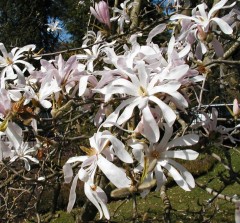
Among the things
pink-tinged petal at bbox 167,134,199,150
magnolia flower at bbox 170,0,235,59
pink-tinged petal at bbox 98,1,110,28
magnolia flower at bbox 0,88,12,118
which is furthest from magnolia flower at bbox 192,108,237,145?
pink-tinged petal at bbox 98,1,110,28

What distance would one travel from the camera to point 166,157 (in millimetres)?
838

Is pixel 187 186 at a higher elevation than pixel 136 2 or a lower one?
higher

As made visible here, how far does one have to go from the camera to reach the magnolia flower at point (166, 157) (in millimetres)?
806

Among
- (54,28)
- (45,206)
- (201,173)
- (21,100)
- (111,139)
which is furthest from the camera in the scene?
(201,173)

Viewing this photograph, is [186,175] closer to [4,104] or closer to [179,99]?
[179,99]

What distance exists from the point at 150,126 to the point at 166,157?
0.10 metres

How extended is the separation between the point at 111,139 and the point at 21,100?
237 mm

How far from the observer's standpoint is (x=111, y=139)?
30.0 inches

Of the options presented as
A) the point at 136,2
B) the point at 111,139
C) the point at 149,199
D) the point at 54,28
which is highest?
the point at 111,139

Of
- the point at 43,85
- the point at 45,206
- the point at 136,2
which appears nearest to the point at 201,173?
the point at 45,206

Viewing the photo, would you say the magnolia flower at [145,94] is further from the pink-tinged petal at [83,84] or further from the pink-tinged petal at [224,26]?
the pink-tinged petal at [224,26]

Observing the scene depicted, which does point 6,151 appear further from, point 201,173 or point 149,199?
point 201,173

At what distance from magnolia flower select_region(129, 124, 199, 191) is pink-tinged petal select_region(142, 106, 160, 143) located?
0.05 m

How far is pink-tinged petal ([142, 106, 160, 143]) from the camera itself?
0.76 meters
